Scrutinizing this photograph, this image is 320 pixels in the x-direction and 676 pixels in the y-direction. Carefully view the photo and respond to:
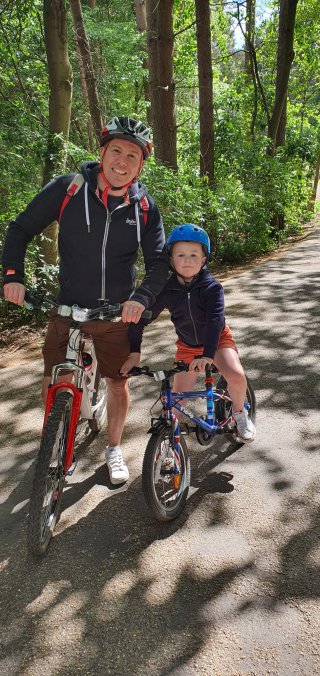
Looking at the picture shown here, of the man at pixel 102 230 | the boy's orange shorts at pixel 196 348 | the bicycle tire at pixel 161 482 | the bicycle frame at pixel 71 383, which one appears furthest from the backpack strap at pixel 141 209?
the bicycle tire at pixel 161 482

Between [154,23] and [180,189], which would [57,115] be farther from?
[154,23]

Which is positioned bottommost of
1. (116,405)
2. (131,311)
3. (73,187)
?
(116,405)

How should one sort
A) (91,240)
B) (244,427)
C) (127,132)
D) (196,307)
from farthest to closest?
(244,427) < (196,307) < (91,240) < (127,132)

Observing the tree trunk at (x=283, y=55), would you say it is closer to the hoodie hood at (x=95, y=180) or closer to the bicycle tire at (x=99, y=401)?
the bicycle tire at (x=99, y=401)

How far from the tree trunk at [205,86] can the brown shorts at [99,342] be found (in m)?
9.52

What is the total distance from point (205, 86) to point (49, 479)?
11629 mm

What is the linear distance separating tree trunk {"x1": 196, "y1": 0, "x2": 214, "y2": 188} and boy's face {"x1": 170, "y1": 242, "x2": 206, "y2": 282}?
932cm

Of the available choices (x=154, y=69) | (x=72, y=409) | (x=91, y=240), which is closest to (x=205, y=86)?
(x=154, y=69)

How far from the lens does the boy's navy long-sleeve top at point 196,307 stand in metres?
3.23

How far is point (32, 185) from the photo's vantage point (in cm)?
789

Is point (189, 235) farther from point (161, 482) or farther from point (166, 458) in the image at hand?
point (161, 482)

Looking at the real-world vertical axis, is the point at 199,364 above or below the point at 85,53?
below

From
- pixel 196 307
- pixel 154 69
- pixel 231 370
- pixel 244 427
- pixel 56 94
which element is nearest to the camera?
pixel 196 307

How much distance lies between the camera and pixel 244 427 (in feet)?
12.2
